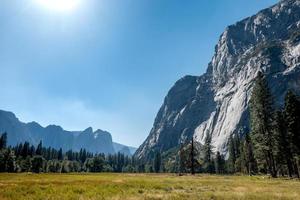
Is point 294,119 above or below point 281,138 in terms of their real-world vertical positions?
above

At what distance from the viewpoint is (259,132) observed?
56.8m

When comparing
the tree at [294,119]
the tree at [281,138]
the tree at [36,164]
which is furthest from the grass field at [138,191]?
the tree at [36,164]

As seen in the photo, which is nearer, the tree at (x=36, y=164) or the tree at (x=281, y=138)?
the tree at (x=281, y=138)

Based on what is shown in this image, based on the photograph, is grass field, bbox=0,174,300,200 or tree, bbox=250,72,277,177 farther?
tree, bbox=250,72,277,177

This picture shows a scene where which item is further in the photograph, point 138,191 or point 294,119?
point 294,119

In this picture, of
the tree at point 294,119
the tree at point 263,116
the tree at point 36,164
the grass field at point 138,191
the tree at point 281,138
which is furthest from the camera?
the tree at point 36,164

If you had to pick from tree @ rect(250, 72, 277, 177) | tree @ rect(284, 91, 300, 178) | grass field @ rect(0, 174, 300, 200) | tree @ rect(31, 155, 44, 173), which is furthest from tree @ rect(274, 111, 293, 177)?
tree @ rect(31, 155, 44, 173)

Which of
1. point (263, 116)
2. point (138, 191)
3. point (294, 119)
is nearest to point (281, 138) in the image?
point (263, 116)

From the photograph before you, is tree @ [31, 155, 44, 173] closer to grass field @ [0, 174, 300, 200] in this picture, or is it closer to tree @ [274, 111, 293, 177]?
tree @ [274, 111, 293, 177]

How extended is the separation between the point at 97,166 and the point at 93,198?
155922 millimetres

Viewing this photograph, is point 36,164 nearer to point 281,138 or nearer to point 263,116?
point 281,138

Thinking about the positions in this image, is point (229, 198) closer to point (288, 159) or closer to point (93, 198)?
point (93, 198)

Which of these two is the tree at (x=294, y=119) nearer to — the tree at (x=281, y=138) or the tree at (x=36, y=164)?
the tree at (x=281, y=138)

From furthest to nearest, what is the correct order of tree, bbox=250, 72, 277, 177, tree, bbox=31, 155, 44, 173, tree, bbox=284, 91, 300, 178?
1. tree, bbox=31, 155, 44, 173
2. tree, bbox=250, 72, 277, 177
3. tree, bbox=284, 91, 300, 178
